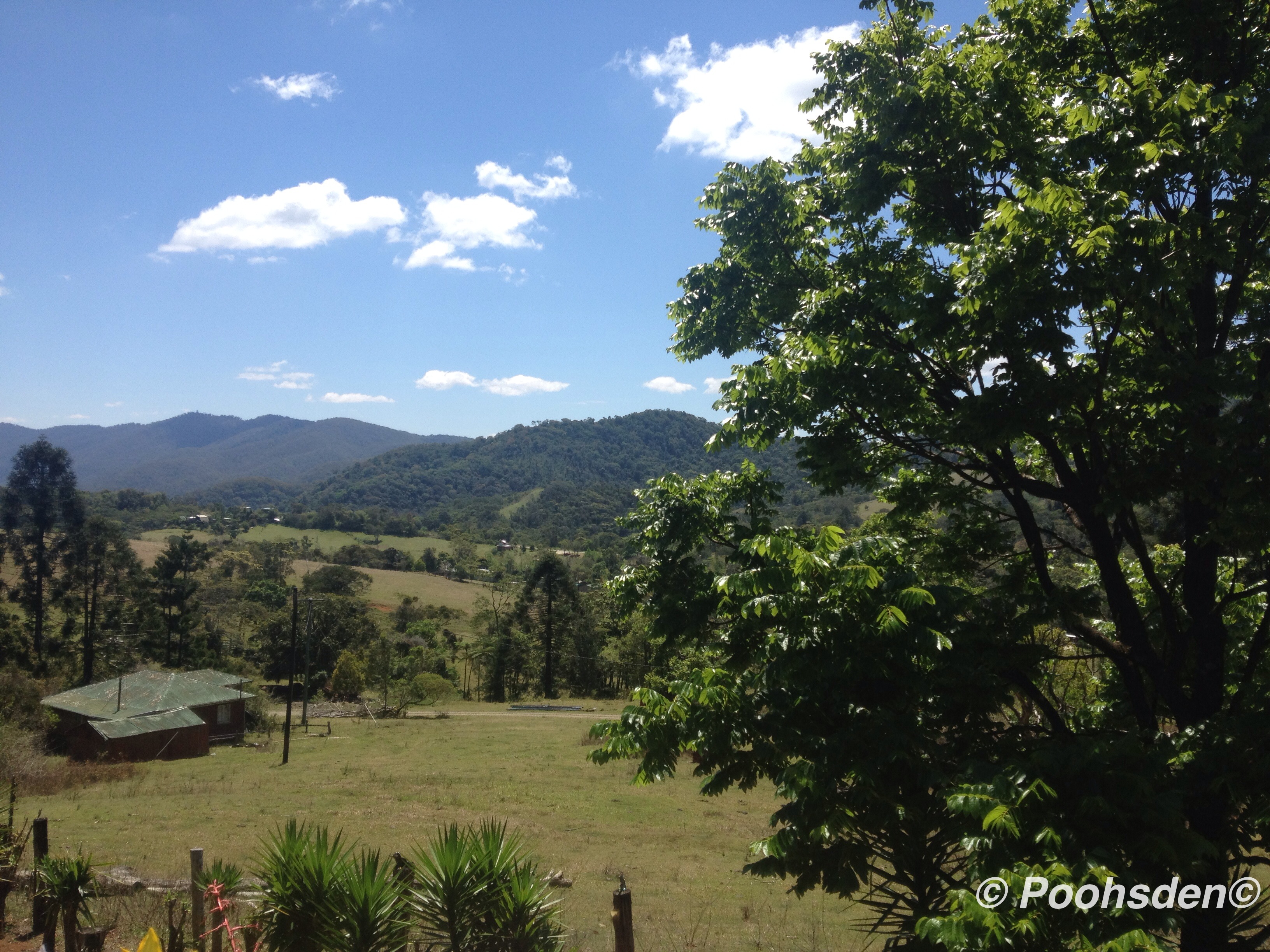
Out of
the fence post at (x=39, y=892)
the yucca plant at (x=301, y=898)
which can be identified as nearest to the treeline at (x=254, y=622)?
the fence post at (x=39, y=892)

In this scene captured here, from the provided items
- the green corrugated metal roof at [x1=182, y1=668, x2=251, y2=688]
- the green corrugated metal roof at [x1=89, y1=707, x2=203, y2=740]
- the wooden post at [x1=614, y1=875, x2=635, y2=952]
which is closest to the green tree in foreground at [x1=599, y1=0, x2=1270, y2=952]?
the wooden post at [x1=614, y1=875, x2=635, y2=952]

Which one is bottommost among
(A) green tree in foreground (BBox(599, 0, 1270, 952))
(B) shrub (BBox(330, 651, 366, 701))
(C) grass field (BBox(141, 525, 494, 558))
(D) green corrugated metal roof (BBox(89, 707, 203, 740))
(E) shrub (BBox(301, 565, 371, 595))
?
(B) shrub (BBox(330, 651, 366, 701))

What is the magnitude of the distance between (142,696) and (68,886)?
3885cm

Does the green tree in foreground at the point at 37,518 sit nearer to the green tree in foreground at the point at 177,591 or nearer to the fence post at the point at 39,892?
the green tree in foreground at the point at 177,591

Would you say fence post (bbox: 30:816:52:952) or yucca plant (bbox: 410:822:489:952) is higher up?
yucca plant (bbox: 410:822:489:952)

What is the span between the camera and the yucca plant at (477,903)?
240 inches

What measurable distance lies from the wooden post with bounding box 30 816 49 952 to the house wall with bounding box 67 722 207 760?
103ft

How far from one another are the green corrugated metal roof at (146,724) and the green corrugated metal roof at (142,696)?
376 mm

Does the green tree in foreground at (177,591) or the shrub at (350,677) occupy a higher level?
the green tree in foreground at (177,591)

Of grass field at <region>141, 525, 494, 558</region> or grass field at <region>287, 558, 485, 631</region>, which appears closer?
grass field at <region>287, 558, 485, 631</region>

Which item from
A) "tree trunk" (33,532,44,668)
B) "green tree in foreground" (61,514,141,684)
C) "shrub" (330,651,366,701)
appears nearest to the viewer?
"tree trunk" (33,532,44,668)

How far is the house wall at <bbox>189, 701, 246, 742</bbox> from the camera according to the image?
44.2 m

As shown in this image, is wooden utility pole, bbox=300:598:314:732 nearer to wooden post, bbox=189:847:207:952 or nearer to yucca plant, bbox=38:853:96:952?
yucca plant, bbox=38:853:96:952

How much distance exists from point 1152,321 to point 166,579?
73.9 metres
